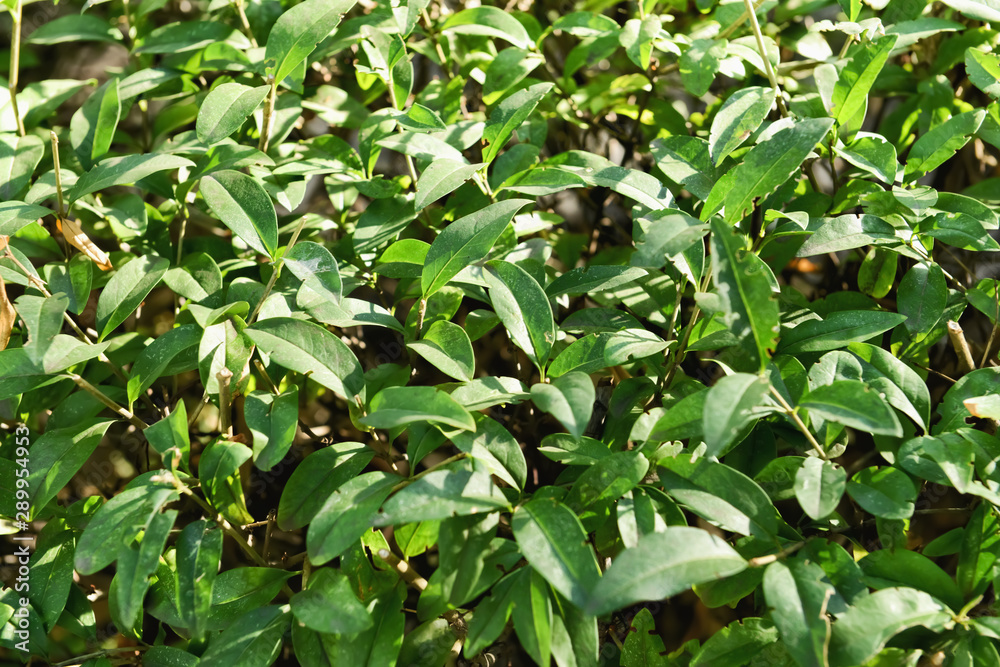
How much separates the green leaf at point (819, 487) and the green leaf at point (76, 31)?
4.29ft

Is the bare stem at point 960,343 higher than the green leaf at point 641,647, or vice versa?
the bare stem at point 960,343

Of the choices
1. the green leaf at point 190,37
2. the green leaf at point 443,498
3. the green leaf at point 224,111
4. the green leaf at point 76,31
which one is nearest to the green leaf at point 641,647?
the green leaf at point 443,498

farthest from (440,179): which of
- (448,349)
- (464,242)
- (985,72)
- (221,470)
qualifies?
(985,72)

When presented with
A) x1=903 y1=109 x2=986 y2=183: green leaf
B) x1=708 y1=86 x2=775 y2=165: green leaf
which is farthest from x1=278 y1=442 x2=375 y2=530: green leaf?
x1=903 y1=109 x2=986 y2=183: green leaf

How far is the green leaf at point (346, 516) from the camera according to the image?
0.71 metres

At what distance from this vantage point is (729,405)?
65cm

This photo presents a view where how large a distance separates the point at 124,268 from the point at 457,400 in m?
0.51

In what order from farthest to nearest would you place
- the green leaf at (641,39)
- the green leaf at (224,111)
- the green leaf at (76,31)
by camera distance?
the green leaf at (76,31) < the green leaf at (641,39) < the green leaf at (224,111)

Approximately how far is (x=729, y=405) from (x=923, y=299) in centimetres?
48

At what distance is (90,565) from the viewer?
75 cm

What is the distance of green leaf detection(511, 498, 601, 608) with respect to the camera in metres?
0.66

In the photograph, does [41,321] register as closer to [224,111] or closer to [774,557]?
[224,111]

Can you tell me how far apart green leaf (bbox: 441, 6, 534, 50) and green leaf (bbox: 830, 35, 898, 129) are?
451mm

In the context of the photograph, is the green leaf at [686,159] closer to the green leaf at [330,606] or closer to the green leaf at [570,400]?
the green leaf at [570,400]
